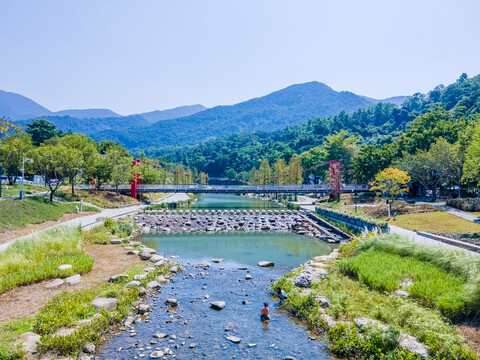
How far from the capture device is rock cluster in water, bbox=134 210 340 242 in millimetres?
30328

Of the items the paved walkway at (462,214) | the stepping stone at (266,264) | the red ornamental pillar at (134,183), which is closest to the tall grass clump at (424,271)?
the stepping stone at (266,264)

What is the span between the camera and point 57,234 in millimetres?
16875

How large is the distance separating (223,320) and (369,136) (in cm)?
14027

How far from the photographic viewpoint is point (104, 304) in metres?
10.4

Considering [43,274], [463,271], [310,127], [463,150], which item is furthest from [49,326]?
[310,127]

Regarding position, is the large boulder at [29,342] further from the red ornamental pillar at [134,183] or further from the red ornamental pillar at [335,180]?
the red ornamental pillar at [335,180]

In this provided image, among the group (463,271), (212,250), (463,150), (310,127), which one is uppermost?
(310,127)

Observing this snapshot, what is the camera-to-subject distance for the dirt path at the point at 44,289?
31.8 ft

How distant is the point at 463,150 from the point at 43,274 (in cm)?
4108

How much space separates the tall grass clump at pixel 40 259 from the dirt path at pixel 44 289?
344 millimetres

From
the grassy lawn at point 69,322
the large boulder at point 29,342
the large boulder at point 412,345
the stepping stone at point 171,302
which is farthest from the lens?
the stepping stone at point 171,302

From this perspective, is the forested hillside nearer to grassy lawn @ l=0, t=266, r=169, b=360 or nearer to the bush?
the bush

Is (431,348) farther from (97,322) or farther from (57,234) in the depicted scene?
(57,234)

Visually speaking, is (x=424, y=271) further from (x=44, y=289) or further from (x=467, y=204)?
(x=467, y=204)
